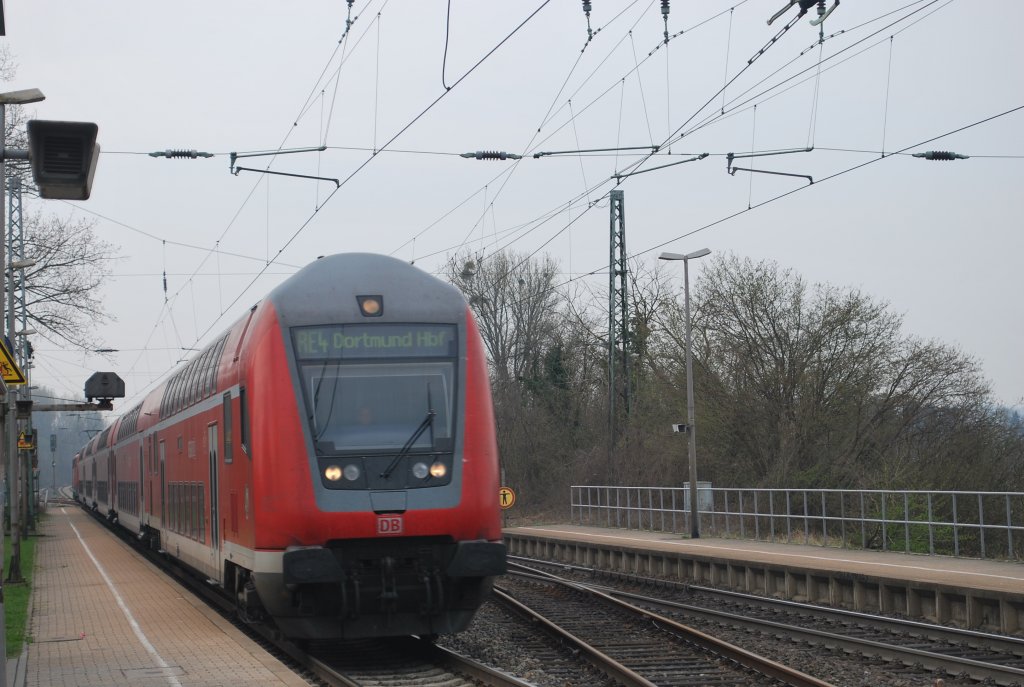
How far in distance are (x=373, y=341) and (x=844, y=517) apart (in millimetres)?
13230

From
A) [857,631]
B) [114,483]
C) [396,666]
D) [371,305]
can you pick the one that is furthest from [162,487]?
[114,483]

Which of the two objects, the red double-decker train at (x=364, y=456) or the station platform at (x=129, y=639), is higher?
the red double-decker train at (x=364, y=456)

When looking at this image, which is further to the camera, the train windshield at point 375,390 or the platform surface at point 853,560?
the platform surface at point 853,560

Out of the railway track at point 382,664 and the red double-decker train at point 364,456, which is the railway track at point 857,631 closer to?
the railway track at point 382,664

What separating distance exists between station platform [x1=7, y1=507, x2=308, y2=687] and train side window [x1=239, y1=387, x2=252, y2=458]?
1.97 m

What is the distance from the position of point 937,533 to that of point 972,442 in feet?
29.0

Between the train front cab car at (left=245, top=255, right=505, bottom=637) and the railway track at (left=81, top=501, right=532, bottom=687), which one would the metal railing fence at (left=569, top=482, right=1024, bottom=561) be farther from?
the train front cab car at (left=245, top=255, right=505, bottom=637)

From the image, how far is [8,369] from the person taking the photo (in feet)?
37.4

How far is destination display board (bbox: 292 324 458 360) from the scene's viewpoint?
11.2 m

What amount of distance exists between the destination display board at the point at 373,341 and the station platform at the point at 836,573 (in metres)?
7.11

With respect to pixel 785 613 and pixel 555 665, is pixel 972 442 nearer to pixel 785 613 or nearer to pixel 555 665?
pixel 785 613

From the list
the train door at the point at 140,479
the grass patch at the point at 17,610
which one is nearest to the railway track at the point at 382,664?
the grass patch at the point at 17,610

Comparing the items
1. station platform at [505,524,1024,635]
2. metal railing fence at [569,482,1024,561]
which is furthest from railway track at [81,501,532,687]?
metal railing fence at [569,482,1024,561]

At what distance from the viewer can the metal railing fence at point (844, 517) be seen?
795 inches
